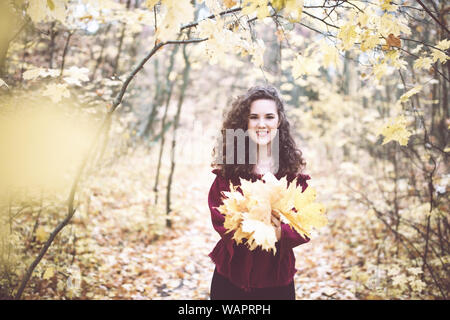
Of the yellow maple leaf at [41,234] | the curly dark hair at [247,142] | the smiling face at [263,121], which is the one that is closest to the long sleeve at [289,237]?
the curly dark hair at [247,142]

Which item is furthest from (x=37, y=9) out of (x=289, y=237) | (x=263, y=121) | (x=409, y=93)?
(x=409, y=93)

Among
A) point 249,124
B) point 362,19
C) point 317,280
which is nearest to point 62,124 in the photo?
point 249,124

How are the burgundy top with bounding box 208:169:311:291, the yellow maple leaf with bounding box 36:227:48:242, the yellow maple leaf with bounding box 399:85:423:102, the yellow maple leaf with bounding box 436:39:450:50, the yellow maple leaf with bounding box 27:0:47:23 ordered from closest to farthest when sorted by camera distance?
the yellow maple leaf with bounding box 27:0:47:23 → the burgundy top with bounding box 208:169:311:291 → the yellow maple leaf with bounding box 436:39:450:50 → the yellow maple leaf with bounding box 399:85:423:102 → the yellow maple leaf with bounding box 36:227:48:242

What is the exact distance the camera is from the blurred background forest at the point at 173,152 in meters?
2.16

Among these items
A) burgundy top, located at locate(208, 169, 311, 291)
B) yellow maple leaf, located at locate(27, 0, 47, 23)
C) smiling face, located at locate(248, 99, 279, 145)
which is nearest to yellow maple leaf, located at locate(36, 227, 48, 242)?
burgundy top, located at locate(208, 169, 311, 291)

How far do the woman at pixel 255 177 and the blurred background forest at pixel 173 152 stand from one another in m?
0.35

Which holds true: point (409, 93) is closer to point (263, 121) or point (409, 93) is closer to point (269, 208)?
point (263, 121)

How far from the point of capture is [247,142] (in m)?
2.28

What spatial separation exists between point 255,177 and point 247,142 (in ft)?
0.98

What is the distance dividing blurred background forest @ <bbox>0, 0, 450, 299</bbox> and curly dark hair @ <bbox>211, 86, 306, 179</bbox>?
253 millimetres

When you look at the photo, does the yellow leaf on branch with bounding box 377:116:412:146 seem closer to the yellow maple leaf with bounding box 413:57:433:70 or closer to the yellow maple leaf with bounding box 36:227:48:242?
the yellow maple leaf with bounding box 413:57:433:70

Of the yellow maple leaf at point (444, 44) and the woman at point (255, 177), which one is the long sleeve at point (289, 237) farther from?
the yellow maple leaf at point (444, 44)

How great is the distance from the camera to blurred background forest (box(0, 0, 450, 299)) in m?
2.16

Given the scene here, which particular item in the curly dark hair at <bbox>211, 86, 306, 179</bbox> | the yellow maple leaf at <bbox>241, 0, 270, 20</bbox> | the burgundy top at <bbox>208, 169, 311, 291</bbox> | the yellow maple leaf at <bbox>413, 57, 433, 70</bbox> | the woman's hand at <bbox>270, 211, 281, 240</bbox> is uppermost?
the yellow maple leaf at <bbox>413, 57, 433, 70</bbox>
